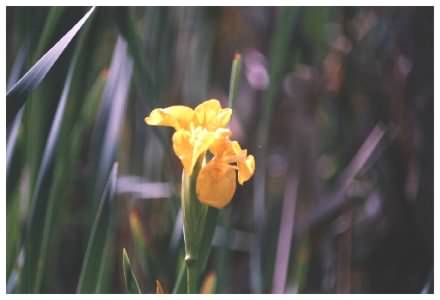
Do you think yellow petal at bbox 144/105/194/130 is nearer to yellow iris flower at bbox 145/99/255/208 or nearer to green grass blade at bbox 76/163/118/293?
yellow iris flower at bbox 145/99/255/208

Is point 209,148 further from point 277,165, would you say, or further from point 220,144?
point 277,165

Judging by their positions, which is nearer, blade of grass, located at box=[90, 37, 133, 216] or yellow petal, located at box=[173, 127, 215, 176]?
yellow petal, located at box=[173, 127, 215, 176]

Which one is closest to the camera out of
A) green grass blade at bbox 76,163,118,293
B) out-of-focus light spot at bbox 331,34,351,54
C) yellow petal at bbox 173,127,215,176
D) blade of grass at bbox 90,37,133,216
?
yellow petal at bbox 173,127,215,176

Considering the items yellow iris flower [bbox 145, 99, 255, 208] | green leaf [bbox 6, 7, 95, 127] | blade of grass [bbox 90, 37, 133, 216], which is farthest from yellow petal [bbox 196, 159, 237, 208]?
blade of grass [bbox 90, 37, 133, 216]

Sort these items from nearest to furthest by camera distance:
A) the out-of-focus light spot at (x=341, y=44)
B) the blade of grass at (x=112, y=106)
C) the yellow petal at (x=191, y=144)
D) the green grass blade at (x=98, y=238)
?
1. the yellow petal at (x=191, y=144)
2. the green grass blade at (x=98, y=238)
3. the blade of grass at (x=112, y=106)
4. the out-of-focus light spot at (x=341, y=44)

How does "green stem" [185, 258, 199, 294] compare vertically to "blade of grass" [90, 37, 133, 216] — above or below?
below

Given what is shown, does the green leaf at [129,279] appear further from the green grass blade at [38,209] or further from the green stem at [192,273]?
the green grass blade at [38,209]

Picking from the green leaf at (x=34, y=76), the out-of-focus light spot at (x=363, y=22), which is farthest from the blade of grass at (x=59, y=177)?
the out-of-focus light spot at (x=363, y=22)
